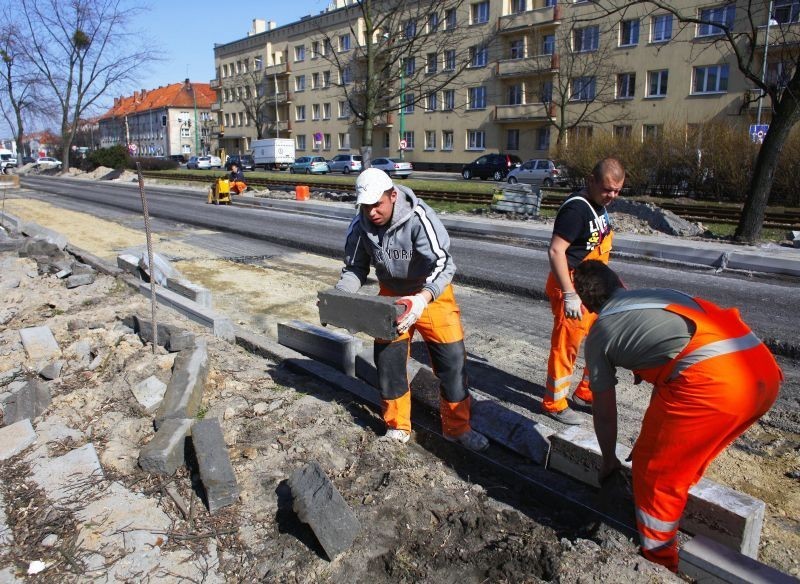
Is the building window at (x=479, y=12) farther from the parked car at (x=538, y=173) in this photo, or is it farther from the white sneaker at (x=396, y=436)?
the white sneaker at (x=396, y=436)

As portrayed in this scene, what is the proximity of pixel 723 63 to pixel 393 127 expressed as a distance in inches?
Answer: 1134

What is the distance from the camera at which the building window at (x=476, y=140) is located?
160ft

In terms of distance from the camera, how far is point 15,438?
402 cm

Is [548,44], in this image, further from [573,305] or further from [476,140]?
[573,305]

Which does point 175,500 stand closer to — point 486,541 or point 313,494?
point 313,494

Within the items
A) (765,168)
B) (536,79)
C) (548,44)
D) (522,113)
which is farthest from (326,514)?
(548,44)

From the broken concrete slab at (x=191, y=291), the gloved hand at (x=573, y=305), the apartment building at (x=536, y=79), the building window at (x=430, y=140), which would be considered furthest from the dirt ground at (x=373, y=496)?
the building window at (x=430, y=140)

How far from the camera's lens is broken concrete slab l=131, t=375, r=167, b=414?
14.5 feet

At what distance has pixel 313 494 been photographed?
3.04 meters

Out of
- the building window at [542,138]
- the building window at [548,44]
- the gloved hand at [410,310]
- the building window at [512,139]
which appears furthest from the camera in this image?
the building window at [512,139]

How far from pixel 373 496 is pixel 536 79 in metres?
44.9

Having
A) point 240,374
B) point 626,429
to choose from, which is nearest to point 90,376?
point 240,374

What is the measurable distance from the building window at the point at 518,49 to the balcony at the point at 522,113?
3.58 m

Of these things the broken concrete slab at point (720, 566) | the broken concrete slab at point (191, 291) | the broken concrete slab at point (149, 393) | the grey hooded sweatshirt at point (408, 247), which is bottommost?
the broken concrete slab at point (720, 566)
